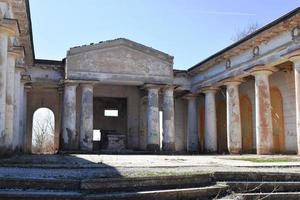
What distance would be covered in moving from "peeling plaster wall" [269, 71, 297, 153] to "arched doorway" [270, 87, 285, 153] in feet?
2.28

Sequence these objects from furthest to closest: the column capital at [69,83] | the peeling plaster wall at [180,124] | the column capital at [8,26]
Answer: the peeling plaster wall at [180,124] → the column capital at [69,83] → the column capital at [8,26]

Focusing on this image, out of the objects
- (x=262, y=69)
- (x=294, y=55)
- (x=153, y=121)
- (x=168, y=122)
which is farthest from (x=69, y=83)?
(x=294, y=55)

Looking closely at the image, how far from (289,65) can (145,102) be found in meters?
11.6

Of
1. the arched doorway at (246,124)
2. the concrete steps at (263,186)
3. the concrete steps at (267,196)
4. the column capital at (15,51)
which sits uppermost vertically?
the column capital at (15,51)

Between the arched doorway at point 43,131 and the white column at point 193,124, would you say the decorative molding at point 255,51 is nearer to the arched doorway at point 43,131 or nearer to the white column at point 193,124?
the white column at point 193,124

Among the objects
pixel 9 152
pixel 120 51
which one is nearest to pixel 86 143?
pixel 120 51

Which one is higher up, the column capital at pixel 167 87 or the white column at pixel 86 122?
the column capital at pixel 167 87

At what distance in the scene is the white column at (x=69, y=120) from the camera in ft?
74.4

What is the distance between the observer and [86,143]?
2280 cm

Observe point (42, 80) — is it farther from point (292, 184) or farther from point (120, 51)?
point (292, 184)

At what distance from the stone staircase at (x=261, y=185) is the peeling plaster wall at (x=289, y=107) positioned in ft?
43.5

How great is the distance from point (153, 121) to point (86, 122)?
171 inches

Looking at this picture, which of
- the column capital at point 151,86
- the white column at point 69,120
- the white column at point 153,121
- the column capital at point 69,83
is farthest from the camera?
the column capital at point 151,86

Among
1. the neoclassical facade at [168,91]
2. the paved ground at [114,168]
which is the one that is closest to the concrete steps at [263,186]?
the paved ground at [114,168]
